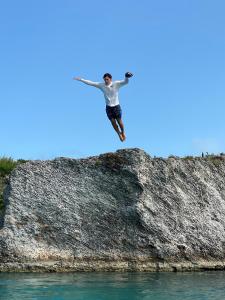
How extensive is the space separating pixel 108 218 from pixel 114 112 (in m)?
3.64

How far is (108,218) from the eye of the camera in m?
18.2

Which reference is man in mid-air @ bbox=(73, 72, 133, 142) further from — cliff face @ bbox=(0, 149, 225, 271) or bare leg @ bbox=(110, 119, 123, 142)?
cliff face @ bbox=(0, 149, 225, 271)

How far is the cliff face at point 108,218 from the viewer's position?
17.5 meters

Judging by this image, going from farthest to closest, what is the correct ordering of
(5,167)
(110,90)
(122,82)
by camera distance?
(5,167), (110,90), (122,82)

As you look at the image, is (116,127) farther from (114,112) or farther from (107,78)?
(107,78)

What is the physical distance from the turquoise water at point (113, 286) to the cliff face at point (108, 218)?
1.19m

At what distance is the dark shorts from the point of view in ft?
61.9

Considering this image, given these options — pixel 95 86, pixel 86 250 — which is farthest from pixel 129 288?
pixel 95 86

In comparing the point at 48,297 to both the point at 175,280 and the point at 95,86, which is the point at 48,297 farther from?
the point at 95,86

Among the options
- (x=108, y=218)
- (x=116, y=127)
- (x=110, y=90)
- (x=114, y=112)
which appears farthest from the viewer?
(x=116, y=127)

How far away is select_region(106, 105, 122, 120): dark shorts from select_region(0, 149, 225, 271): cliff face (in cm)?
124

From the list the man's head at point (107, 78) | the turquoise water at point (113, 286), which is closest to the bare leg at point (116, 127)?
the man's head at point (107, 78)

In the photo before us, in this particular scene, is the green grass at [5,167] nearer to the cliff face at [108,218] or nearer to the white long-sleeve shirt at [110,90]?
the cliff face at [108,218]

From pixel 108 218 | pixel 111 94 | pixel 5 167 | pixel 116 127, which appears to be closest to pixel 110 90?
pixel 111 94
